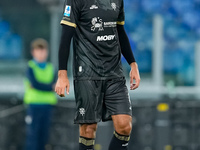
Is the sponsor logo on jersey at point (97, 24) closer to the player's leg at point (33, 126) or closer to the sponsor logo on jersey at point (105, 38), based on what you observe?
the sponsor logo on jersey at point (105, 38)

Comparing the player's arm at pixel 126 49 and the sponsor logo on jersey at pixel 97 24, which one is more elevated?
the sponsor logo on jersey at pixel 97 24

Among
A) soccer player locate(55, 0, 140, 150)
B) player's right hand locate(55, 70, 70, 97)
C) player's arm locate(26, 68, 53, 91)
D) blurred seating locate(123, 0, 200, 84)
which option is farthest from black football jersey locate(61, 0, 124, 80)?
blurred seating locate(123, 0, 200, 84)

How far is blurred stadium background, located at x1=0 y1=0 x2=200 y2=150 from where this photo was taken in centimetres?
827

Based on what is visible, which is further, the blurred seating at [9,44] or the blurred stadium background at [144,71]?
the blurred seating at [9,44]

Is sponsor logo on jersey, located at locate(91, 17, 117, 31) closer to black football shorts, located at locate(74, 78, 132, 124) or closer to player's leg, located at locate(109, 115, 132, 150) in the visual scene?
black football shorts, located at locate(74, 78, 132, 124)

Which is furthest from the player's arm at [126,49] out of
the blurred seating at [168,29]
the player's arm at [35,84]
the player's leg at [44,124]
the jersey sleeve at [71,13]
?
the blurred seating at [168,29]

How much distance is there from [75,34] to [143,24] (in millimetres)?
4294

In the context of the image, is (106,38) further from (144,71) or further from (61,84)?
(144,71)

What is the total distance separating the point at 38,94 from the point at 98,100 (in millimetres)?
3231

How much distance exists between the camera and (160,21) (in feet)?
29.7

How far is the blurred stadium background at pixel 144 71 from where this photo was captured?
27.1 ft

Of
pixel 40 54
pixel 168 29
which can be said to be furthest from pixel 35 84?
pixel 168 29

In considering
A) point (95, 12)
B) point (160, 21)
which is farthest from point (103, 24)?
point (160, 21)

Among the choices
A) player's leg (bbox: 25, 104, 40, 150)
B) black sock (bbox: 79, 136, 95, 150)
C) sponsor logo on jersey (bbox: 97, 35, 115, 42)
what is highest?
sponsor logo on jersey (bbox: 97, 35, 115, 42)
